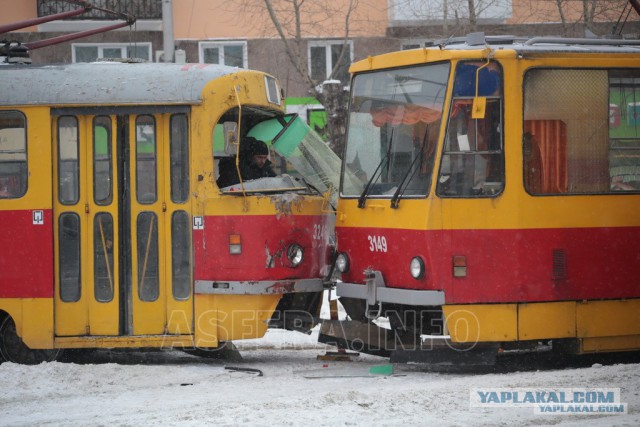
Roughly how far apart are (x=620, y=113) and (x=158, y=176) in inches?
191

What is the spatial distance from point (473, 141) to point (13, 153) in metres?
4.88

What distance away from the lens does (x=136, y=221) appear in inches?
456

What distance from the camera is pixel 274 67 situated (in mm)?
25938

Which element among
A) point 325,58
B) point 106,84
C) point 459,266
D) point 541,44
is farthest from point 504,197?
point 325,58

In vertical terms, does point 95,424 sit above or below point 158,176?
below

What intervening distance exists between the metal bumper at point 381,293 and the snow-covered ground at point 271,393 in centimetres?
75

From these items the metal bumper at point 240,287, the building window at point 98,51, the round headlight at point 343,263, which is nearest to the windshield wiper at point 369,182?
the round headlight at point 343,263

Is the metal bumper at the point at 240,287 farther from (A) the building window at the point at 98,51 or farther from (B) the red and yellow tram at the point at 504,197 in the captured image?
(A) the building window at the point at 98,51

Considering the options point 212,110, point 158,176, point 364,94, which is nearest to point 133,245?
point 158,176

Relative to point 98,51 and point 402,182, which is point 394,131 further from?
point 98,51

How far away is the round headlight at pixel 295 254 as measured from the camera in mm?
11539

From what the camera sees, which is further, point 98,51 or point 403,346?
point 98,51

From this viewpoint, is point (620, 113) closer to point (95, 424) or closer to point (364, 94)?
point (364, 94)

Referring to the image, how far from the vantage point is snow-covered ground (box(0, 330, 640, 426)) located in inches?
330
